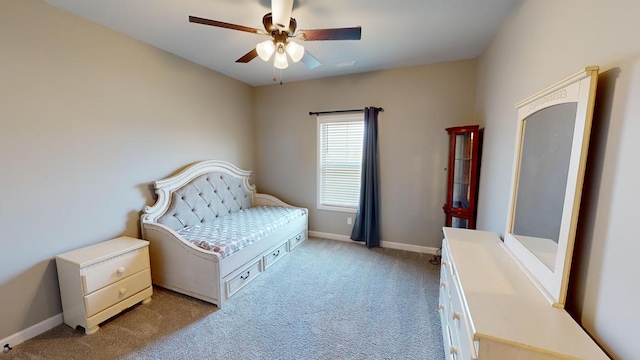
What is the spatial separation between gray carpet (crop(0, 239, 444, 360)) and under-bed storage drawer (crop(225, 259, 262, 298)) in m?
0.07

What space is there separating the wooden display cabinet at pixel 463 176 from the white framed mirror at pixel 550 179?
1.12 m

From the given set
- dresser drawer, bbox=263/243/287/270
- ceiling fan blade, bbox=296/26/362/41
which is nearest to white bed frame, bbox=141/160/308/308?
dresser drawer, bbox=263/243/287/270

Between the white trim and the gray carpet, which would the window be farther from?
the white trim

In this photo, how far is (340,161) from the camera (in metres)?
3.80

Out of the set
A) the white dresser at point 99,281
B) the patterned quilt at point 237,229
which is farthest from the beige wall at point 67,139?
the patterned quilt at point 237,229

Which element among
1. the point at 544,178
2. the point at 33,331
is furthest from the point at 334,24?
the point at 33,331

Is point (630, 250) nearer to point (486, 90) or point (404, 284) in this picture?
point (404, 284)

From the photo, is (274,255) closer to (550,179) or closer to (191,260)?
A: (191,260)

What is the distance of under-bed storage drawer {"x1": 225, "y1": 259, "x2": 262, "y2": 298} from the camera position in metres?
2.36

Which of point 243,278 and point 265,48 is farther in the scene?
point 243,278

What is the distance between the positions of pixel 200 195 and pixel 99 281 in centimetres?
132

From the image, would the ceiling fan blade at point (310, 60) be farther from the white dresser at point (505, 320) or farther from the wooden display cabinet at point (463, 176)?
the white dresser at point (505, 320)

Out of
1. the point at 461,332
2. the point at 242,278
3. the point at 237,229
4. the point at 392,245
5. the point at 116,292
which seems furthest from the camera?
the point at 392,245

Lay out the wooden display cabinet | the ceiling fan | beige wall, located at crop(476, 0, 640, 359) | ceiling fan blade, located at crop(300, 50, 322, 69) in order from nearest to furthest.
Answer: beige wall, located at crop(476, 0, 640, 359) → the ceiling fan → ceiling fan blade, located at crop(300, 50, 322, 69) → the wooden display cabinet
